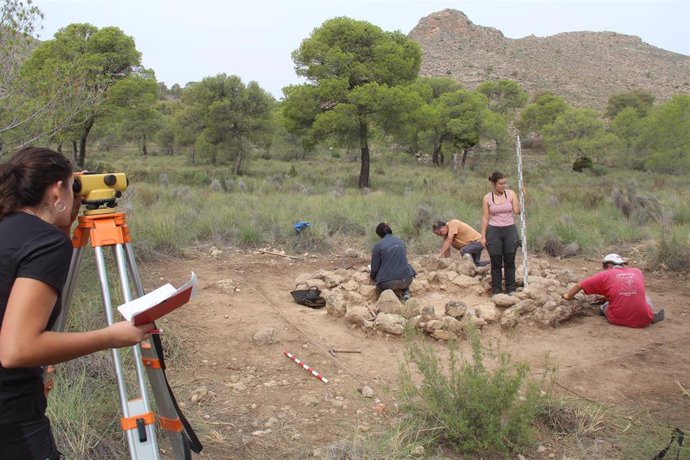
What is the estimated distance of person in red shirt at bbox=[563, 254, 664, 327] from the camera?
5.41 meters

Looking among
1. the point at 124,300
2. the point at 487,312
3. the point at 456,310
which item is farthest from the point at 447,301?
the point at 124,300

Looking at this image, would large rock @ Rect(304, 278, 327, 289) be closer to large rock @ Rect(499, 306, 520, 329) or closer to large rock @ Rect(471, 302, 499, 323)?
large rock @ Rect(471, 302, 499, 323)

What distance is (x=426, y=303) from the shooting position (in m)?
6.06

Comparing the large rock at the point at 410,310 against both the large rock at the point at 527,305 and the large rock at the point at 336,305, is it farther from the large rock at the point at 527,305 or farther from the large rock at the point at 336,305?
Result: the large rock at the point at 527,305

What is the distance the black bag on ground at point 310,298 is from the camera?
6.16 meters

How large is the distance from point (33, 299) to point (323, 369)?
3317 millimetres

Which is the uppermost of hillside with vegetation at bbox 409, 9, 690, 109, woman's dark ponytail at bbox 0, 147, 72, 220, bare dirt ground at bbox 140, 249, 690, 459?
hillside with vegetation at bbox 409, 9, 690, 109

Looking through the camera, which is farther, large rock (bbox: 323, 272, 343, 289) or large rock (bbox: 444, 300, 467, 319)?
large rock (bbox: 323, 272, 343, 289)

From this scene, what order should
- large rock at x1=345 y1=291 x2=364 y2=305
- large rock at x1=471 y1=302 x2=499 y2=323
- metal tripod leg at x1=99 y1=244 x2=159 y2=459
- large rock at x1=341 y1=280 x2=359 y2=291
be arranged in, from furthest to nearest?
large rock at x1=341 y1=280 x2=359 y2=291, large rock at x1=345 y1=291 x2=364 y2=305, large rock at x1=471 y1=302 x2=499 y2=323, metal tripod leg at x1=99 y1=244 x2=159 y2=459

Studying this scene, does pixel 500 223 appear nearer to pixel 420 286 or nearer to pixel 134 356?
pixel 420 286

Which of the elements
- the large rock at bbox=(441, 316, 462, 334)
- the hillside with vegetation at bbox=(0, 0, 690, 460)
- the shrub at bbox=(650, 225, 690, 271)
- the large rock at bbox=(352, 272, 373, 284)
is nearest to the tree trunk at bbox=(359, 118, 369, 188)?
the hillside with vegetation at bbox=(0, 0, 690, 460)

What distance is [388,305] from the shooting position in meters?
5.66

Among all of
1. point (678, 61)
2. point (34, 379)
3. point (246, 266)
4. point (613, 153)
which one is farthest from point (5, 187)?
point (678, 61)

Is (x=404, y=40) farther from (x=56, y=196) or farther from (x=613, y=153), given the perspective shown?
(x=56, y=196)
